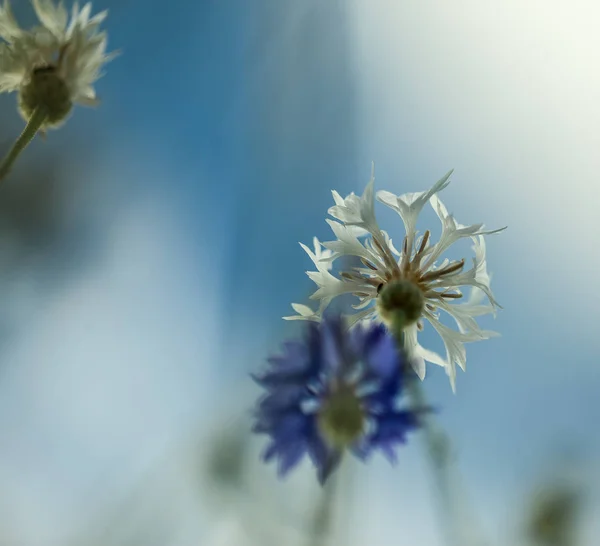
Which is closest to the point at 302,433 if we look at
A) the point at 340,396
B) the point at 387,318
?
the point at 340,396

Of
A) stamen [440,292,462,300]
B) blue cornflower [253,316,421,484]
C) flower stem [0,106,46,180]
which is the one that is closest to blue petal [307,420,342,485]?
blue cornflower [253,316,421,484]

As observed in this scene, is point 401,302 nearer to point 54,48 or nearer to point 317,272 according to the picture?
point 317,272

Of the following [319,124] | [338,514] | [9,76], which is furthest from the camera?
[319,124]

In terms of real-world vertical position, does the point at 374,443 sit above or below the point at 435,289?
below

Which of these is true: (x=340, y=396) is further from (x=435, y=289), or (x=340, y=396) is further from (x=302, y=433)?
(x=435, y=289)

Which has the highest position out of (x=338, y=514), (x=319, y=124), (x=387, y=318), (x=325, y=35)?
(x=325, y=35)

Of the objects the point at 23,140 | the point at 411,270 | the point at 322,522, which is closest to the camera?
the point at 322,522

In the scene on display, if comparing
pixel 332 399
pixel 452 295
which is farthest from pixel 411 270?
pixel 332 399
